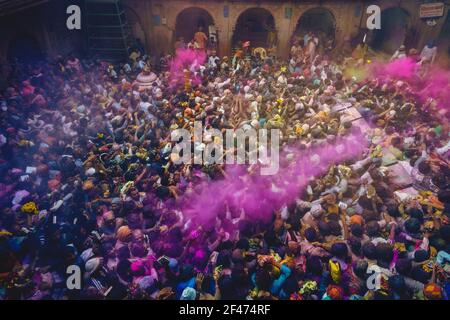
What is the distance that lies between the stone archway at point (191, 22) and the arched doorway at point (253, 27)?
1856 mm

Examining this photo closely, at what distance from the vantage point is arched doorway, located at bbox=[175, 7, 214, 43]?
755 inches

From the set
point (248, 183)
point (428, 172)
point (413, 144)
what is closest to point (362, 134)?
point (413, 144)

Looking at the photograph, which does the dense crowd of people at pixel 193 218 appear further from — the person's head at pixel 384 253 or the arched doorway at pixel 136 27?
the arched doorway at pixel 136 27

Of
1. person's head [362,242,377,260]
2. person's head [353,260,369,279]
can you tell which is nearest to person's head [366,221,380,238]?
person's head [362,242,377,260]

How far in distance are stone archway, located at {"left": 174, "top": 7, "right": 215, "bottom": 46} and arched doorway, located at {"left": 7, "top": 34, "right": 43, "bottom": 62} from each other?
313 inches

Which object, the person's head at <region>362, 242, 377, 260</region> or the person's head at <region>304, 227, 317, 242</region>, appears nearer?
the person's head at <region>362, 242, 377, 260</region>

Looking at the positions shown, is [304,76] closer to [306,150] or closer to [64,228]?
[306,150]

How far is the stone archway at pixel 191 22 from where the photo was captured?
19156 millimetres

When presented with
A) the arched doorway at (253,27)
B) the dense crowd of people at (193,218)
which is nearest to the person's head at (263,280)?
the dense crowd of people at (193,218)

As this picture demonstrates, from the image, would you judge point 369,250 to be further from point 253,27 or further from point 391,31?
point 391,31

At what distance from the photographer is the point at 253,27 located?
64.0 ft

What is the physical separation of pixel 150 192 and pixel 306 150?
4.80 m

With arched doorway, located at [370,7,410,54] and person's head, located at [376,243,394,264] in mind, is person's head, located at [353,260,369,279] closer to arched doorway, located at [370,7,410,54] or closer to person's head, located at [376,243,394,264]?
person's head, located at [376,243,394,264]

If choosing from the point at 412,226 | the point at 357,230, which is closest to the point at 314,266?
the point at 357,230
